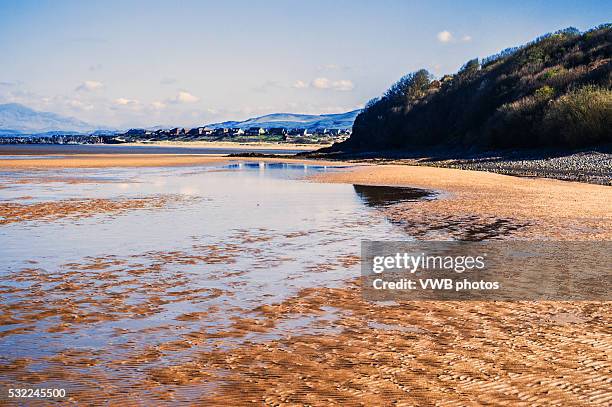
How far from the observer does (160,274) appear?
9.67 metres

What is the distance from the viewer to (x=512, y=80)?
59688mm

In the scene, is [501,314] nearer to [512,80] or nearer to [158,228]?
[158,228]

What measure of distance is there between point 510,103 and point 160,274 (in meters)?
49.6

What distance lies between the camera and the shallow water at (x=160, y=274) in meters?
6.38

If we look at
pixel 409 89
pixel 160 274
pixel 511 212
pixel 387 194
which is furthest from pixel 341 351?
pixel 409 89

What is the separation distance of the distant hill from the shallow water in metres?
27.8

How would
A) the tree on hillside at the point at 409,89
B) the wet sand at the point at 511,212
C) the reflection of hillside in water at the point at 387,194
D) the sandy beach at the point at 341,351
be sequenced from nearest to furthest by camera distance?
the sandy beach at the point at 341,351 → the wet sand at the point at 511,212 → the reflection of hillside in water at the point at 387,194 → the tree on hillside at the point at 409,89

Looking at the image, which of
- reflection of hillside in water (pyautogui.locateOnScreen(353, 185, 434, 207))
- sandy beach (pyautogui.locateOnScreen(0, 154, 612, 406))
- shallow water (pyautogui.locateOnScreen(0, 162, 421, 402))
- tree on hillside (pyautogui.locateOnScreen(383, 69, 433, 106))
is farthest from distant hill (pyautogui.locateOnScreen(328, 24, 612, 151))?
sandy beach (pyautogui.locateOnScreen(0, 154, 612, 406))

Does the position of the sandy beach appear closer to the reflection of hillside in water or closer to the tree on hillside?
the reflection of hillside in water

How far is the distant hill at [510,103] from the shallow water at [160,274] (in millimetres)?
27800

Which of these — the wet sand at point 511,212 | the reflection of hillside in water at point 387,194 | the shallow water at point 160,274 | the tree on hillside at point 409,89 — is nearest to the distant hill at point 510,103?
the tree on hillside at point 409,89

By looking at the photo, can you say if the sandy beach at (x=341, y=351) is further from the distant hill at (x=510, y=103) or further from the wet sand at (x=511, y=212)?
the distant hill at (x=510, y=103)

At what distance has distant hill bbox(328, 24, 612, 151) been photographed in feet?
138

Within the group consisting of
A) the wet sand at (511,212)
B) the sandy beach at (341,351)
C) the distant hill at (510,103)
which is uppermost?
the distant hill at (510,103)
